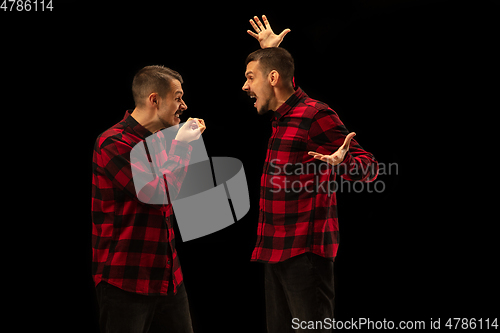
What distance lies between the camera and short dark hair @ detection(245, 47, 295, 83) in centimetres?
268

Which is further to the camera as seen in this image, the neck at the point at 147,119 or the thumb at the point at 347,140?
the neck at the point at 147,119

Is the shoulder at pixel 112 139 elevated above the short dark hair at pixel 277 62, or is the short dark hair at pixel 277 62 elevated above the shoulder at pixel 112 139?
the short dark hair at pixel 277 62

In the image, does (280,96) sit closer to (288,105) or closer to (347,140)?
(288,105)

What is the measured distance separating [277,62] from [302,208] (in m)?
0.77

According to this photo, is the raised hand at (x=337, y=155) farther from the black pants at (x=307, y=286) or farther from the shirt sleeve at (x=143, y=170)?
the shirt sleeve at (x=143, y=170)


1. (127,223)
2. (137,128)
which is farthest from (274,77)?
(127,223)

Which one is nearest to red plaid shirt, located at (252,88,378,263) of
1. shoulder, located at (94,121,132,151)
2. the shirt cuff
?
the shirt cuff

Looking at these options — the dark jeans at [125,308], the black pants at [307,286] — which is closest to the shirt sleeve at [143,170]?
the dark jeans at [125,308]

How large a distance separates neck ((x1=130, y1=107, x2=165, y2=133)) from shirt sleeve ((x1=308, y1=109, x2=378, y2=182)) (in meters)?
0.76

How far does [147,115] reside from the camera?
2.51m

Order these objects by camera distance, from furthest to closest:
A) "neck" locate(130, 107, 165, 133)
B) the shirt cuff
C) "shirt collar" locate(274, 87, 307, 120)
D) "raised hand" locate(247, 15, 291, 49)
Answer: "raised hand" locate(247, 15, 291, 49) → "shirt collar" locate(274, 87, 307, 120) → "neck" locate(130, 107, 165, 133) → the shirt cuff

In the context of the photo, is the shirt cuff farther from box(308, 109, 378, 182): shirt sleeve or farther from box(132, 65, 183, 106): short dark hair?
box(308, 109, 378, 182): shirt sleeve

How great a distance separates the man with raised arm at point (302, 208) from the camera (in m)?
2.44

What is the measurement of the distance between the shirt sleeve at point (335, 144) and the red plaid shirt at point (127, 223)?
0.62m
